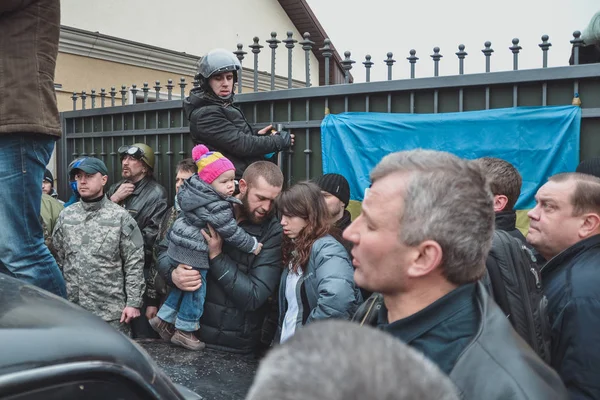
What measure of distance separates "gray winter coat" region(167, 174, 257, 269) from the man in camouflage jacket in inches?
26.4

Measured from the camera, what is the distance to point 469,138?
393 cm

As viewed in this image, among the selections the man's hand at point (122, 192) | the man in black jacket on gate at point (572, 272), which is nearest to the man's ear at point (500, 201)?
the man in black jacket on gate at point (572, 272)

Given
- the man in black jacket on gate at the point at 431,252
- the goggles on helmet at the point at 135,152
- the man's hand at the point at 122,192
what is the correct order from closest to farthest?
the man in black jacket on gate at the point at 431,252, the man's hand at the point at 122,192, the goggles on helmet at the point at 135,152

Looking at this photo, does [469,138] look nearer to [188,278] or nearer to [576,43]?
[576,43]

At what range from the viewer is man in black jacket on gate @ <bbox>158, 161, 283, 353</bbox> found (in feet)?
11.7

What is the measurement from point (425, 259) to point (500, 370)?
37cm

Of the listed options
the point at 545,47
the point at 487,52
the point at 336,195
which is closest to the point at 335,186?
the point at 336,195

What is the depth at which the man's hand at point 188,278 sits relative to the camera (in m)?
3.56

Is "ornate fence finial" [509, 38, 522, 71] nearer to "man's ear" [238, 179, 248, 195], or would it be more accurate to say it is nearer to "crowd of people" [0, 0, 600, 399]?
"crowd of people" [0, 0, 600, 399]

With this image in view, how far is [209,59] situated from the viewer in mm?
4336

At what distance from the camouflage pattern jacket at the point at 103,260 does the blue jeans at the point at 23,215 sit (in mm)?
1566

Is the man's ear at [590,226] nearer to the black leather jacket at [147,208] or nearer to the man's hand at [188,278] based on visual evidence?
the man's hand at [188,278]

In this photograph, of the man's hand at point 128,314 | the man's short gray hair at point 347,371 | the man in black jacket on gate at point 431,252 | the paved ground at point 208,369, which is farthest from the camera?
the man's hand at point 128,314

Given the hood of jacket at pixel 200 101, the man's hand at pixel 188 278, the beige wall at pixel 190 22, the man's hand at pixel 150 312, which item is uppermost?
the beige wall at pixel 190 22
